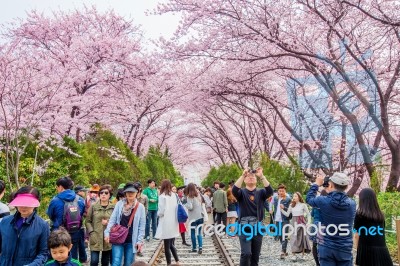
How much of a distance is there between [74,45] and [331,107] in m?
10.3

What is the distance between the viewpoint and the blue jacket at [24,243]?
13.5 feet

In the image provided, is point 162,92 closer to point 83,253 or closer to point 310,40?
point 310,40

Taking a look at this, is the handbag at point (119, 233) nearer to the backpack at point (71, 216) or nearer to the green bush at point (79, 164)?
the backpack at point (71, 216)

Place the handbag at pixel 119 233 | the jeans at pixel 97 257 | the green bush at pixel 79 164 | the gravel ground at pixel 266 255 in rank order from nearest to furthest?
the handbag at pixel 119 233 → the jeans at pixel 97 257 → the gravel ground at pixel 266 255 → the green bush at pixel 79 164

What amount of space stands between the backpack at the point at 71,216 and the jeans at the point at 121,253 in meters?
1.11

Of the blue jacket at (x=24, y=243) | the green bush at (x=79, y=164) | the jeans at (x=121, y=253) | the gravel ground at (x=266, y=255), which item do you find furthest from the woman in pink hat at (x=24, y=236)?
the green bush at (x=79, y=164)

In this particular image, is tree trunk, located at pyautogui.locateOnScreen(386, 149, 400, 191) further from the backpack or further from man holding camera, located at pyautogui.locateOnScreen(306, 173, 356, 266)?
the backpack

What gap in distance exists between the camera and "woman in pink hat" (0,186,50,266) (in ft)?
13.5

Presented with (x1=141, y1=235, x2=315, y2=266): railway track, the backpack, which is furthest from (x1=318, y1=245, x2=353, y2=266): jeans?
(x1=141, y1=235, x2=315, y2=266): railway track

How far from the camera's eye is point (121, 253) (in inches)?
243

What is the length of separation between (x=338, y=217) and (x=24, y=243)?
10.6 ft

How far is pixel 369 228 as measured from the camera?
535 cm

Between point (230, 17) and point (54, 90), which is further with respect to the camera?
point (54, 90)

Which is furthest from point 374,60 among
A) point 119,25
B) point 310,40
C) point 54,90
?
point 119,25
